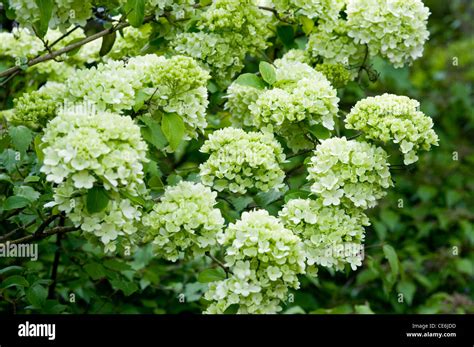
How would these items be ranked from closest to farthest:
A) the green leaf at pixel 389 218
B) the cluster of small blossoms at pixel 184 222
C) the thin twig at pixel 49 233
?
the cluster of small blossoms at pixel 184 222, the thin twig at pixel 49 233, the green leaf at pixel 389 218

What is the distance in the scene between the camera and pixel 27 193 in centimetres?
239

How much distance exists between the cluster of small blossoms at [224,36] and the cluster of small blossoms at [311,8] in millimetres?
81

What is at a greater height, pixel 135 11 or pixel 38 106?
pixel 135 11

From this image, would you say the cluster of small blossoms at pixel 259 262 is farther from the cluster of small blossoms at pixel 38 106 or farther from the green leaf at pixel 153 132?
the cluster of small blossoms at pixel 38 106

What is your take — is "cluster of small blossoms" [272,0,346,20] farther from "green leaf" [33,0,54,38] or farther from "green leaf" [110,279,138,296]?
"green leaf" [110,279,138,296]

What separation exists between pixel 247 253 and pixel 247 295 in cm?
12

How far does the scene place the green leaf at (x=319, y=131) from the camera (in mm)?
2367

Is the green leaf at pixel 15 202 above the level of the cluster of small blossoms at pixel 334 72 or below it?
below

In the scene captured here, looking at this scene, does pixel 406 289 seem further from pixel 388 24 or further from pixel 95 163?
pixel 95 163

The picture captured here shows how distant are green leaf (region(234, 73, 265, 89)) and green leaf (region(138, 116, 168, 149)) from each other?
1.12ft

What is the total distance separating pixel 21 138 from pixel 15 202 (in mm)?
202

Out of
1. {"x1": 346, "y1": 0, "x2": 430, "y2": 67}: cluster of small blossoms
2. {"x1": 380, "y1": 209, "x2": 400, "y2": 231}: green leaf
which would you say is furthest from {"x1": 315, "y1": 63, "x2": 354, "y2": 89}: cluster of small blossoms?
{"x1": 380, "y1": 209, "x2": 400, "y2": 231}: green leaf

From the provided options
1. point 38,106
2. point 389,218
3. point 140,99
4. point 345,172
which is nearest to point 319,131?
point 345,172

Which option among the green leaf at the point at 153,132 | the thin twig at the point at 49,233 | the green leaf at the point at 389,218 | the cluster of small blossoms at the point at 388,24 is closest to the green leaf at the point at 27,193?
the thin twig at the point at 49,233
